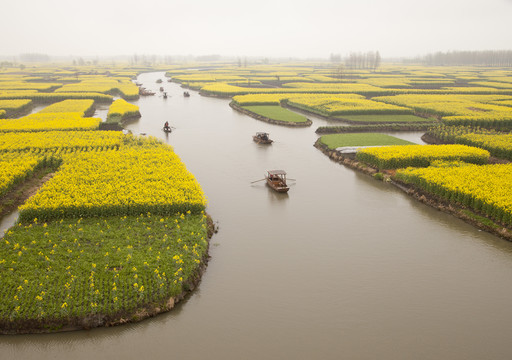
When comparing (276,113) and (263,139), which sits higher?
(276,113)

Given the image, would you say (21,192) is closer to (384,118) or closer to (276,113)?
(276,113)

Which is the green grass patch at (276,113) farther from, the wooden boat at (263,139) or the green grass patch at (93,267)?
the green grass patch at (93,267)

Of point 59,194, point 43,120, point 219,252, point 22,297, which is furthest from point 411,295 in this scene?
point 43,120

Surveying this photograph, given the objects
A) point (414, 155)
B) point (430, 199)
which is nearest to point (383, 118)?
point (414, 155)

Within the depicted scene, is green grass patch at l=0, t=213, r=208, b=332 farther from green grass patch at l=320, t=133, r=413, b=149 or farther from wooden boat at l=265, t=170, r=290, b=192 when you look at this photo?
green grass patch at l=320, t=133, r=413, b=149

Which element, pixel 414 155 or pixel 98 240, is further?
pixel 414 155

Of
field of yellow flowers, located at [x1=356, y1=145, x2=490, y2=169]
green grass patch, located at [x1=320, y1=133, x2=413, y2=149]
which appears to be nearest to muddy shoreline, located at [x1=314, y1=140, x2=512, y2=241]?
field of yellow flowers, located at [x1=356, y1=145, x2=490, y2=169]

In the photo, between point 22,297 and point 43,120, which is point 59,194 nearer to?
point 22,297
